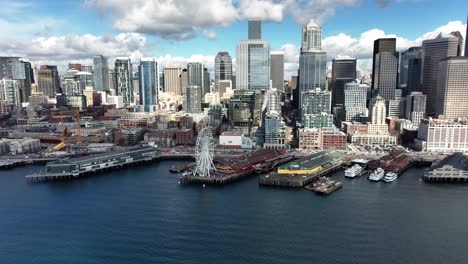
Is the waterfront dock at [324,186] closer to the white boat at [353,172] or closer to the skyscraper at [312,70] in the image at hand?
the white boat at [353,172]

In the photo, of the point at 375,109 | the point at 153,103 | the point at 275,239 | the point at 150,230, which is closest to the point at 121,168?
the point at 150,230

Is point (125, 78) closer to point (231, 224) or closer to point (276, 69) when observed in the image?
point (276, 69)

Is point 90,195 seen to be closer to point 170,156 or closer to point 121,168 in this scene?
point 121,168

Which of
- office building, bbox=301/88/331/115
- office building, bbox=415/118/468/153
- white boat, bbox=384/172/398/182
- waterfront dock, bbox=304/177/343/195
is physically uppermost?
office building, bbox=301/88/331/115

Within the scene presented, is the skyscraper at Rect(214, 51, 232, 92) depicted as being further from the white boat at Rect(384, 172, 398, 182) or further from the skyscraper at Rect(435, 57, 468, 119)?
the white boat at Rect(384, 172, 398, 182)

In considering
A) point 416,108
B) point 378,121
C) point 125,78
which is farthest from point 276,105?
point 125,78

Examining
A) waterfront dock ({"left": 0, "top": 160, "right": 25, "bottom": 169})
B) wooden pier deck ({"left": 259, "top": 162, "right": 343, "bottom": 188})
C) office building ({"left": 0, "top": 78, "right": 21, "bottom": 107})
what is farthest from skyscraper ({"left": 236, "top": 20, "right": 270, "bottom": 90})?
office building ({"left": 0, "top": 78, "right": 21, "bottom": 107})
